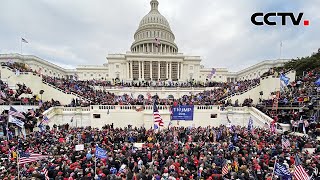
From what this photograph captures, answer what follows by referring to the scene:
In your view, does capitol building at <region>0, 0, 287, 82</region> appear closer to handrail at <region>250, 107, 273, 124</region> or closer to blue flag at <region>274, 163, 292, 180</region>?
handrail at <region>250, 107, 273, 124</region>

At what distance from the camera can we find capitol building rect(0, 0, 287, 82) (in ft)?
231

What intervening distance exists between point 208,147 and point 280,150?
14.0 feet

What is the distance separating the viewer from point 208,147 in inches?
538

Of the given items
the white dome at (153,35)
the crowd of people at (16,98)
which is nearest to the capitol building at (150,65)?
the white dome at (153,35)

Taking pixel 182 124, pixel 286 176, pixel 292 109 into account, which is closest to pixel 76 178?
pixel 286 176

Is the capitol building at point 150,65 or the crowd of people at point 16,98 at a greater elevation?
the capitol building at point 150,65

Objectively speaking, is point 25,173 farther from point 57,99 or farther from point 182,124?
point 57,99

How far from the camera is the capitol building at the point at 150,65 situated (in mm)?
70500

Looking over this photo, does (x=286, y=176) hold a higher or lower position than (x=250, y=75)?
lower

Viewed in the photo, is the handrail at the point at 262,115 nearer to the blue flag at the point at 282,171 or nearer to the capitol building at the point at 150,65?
Answer: the blue flag at the point at 282,171

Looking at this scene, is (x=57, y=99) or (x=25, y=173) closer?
(x=25, y=173)

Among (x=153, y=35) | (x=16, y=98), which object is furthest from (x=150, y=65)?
(x=16, y=98)

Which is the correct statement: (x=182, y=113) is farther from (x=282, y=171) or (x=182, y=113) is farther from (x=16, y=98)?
(x=16, y=98)

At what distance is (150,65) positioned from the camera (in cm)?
Result: 7075
